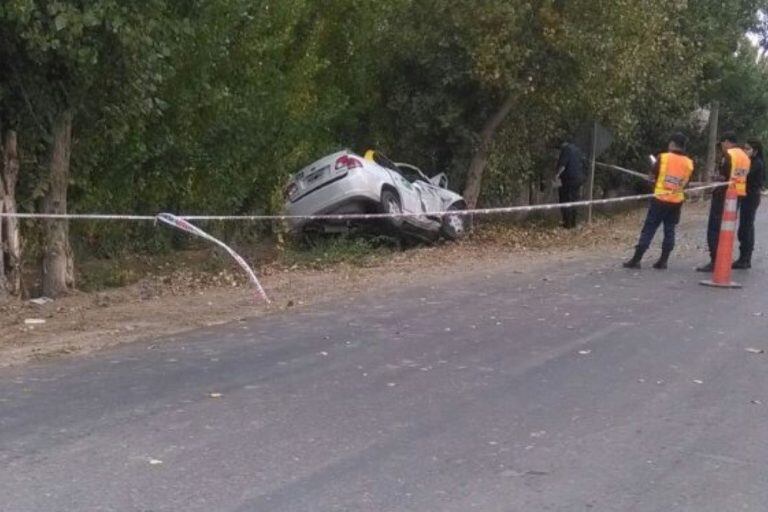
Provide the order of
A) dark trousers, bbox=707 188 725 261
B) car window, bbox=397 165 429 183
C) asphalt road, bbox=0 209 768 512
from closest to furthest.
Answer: asphalt road, bbox=0 209 768 512 → dark trousers, bbox=707 188 725 261 → car window, bbox=397 165 429 183

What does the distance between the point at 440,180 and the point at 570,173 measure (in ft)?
11.5

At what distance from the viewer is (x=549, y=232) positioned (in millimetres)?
19578

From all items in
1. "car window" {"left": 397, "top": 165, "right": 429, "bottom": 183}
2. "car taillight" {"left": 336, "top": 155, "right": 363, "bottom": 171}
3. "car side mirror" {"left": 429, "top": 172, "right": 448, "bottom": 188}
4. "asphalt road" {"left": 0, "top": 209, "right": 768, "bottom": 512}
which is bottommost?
"asphalt road" {"left": 0, "top": 209, "right": 768, "bottom": 512}

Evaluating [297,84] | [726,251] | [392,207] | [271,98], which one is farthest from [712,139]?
[726,251]

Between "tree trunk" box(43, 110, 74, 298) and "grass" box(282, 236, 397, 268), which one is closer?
"tree trunk" box(43, 110, 74, 298)

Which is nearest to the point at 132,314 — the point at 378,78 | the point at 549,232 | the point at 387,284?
the point at 387,284

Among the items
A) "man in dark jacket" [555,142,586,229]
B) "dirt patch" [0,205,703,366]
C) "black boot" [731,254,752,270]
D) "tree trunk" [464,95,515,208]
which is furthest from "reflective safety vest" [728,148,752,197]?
"man in dark jacket" [555,142,586,229]

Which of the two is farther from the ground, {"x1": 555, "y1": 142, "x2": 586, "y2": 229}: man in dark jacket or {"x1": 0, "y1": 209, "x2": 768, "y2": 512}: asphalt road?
{"x1": 555, "y1": 142, "x2": 586, "y2": 229}: man in dark jacket

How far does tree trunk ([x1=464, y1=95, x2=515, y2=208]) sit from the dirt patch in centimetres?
152

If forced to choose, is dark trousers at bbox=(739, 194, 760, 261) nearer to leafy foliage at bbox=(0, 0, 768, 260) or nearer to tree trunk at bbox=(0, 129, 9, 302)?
leafy foliage at bbox=(0, 0, 768, 260)

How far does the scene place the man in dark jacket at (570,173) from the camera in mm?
20625

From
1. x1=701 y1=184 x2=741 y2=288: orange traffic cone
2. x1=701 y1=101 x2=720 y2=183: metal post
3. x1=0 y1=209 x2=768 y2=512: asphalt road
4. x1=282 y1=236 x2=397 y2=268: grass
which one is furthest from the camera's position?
x1=701 y1=101 x2=720 y2=183: metal post

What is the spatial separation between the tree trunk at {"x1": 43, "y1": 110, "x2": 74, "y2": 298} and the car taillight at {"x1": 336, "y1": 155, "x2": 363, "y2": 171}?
471 cm

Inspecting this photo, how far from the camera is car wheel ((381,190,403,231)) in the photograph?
50.0 feet
